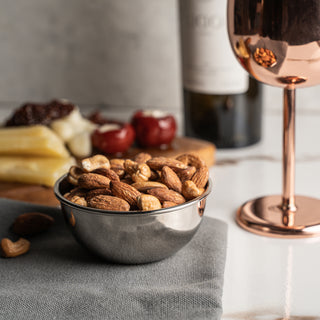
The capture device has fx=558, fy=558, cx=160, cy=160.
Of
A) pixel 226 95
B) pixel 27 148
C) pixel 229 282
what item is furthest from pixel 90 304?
pixel 226 95

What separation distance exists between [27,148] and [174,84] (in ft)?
1.75

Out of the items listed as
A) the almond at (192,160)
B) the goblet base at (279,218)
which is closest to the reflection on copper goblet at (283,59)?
the goblet base at (279,218)

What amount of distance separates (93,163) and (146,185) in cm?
8

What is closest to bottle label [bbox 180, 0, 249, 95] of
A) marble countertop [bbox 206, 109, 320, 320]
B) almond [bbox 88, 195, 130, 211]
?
marble countertop [bbox 206, 109, 320, 320]

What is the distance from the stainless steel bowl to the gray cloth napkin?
0.05ft

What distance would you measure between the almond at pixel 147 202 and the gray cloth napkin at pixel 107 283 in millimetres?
73

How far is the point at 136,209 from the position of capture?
0.61 metres

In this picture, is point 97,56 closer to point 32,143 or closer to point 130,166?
point 32,143

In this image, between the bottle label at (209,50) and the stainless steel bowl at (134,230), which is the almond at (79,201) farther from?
the bottle label at (209,50)

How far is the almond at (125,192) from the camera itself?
0.60 meters

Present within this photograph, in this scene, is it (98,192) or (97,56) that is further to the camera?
(97,56)

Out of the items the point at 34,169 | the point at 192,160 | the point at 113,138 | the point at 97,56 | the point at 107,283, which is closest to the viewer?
the point at 107,283

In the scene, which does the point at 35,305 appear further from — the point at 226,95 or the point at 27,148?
the point at 226,95

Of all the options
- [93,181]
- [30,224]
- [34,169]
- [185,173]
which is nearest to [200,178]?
[185,173]
